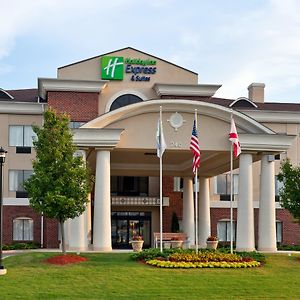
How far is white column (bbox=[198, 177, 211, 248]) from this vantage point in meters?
40.1

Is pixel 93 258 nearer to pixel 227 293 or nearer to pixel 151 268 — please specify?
pixel 151 268

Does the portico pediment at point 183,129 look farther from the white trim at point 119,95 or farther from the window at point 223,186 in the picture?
the window at point 223,186

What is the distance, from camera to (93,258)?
25000mm

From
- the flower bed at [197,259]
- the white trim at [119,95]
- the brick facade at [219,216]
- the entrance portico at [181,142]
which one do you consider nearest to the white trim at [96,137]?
the entrance portico at [181,142]

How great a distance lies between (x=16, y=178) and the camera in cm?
4222

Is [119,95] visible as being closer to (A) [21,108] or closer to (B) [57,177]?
(A) [21,108]

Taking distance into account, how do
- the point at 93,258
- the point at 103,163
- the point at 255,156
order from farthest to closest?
the point at 255,156, the point at 103,163, the point at 93,258

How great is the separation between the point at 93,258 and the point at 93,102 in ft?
54.5

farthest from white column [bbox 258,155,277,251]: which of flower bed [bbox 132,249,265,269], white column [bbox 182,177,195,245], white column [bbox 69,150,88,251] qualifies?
white column [bbox 182,177,195,245]

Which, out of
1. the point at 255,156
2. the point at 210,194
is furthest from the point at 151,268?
the point at 210,194

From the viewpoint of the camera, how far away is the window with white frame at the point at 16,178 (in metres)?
42.0

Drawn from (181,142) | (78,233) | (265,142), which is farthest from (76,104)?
(265,142)

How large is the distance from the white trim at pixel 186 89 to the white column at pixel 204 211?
214 inches

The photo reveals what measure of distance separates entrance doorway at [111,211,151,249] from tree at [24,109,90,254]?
1737cm
